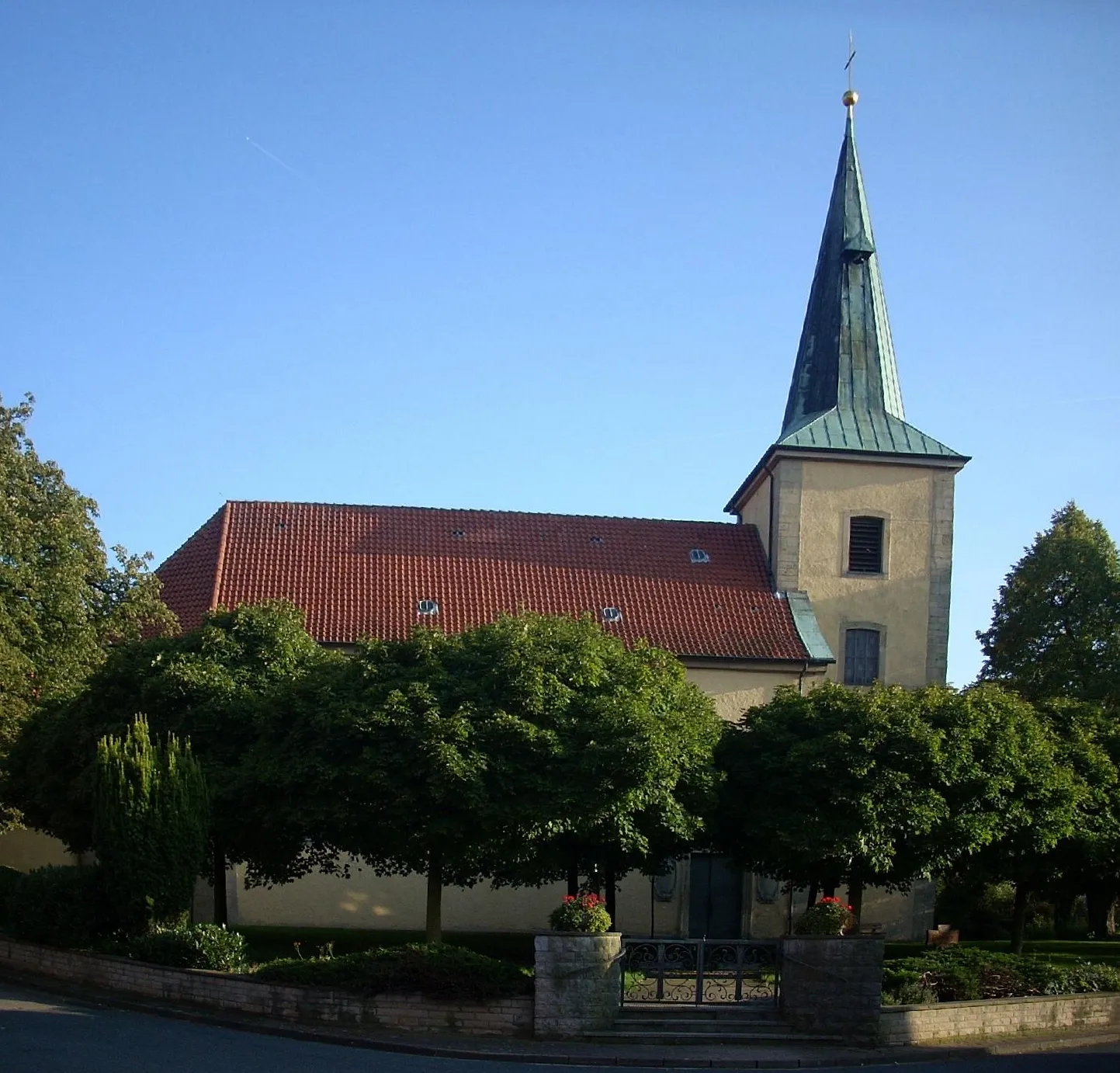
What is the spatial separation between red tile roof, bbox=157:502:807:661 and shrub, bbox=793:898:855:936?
52.3ft

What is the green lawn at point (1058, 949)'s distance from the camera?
1143 inches

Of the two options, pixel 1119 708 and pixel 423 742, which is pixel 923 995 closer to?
pixel 423 742

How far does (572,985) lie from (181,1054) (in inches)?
204

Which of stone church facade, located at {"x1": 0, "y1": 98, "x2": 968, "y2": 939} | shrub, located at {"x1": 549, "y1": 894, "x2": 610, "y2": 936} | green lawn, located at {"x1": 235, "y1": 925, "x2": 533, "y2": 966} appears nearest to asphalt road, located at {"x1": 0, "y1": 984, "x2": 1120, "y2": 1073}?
shrub, located at {"x1": 549, "y1": 894, "x2": 610, "y2": 936}

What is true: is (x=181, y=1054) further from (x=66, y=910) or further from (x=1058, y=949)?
(x=1058, y=949)

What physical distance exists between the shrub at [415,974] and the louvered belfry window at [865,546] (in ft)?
71.7

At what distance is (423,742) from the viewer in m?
23.7

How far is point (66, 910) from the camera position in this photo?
858 inches

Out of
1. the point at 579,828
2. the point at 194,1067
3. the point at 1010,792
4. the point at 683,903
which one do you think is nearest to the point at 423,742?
the point at 579,828

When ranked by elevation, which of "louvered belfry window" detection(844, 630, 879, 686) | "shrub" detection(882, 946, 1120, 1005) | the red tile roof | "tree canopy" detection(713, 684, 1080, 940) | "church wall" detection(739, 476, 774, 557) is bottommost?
"shrub" detection(882, 946, 1120, 1005)

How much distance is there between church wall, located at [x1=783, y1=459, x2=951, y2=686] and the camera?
127 feet

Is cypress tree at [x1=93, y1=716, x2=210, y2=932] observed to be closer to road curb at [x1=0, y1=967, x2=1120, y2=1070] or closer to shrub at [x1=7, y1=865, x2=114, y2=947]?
shrub at [x1=7, y1=865, x2=114, y2=947]

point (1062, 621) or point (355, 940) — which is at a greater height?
point (1062, 621)

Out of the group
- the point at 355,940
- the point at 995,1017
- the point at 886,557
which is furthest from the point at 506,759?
the point at 886,557
